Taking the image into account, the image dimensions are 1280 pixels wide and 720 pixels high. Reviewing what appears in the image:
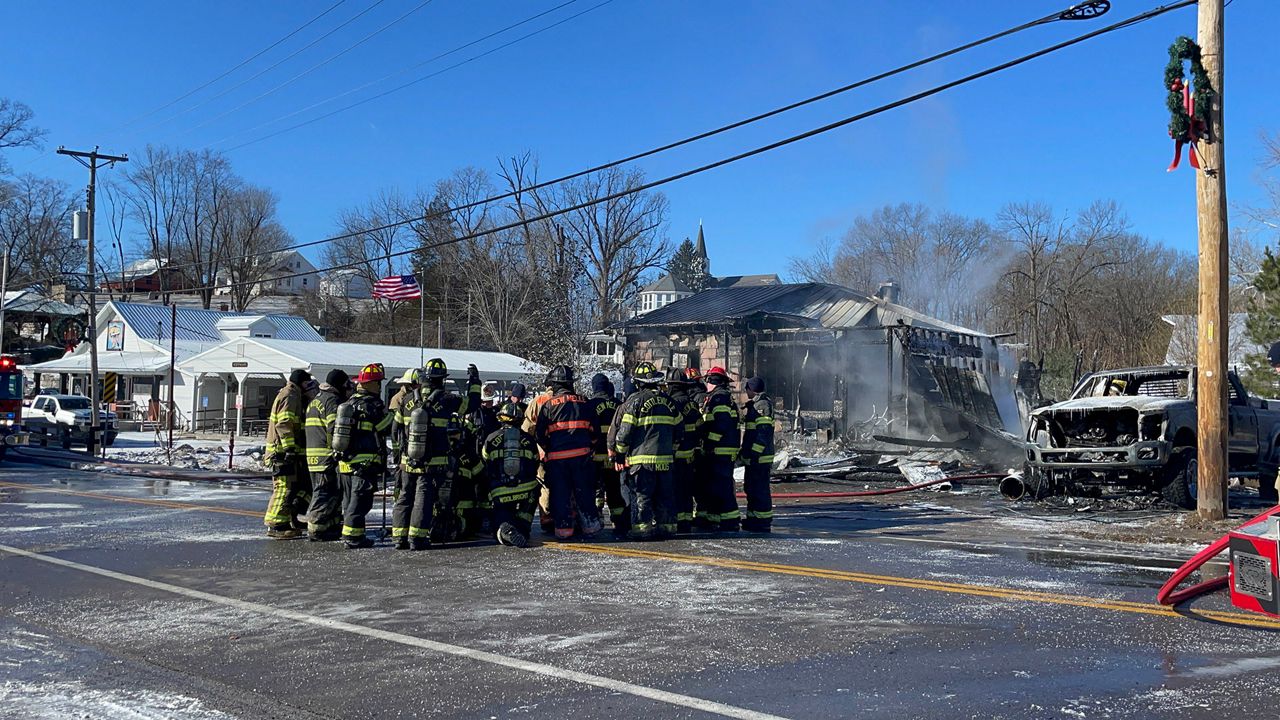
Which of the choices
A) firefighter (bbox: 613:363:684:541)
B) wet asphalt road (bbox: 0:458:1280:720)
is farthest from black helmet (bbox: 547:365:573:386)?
wet asphalt road (bbox: 0:458:1280:720)

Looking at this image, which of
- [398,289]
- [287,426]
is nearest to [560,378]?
[287,426]

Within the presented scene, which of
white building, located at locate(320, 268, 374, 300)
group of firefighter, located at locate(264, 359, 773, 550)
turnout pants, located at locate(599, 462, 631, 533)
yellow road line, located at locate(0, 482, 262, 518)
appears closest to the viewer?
group of firefighter, located at locate(264, 359, 773, 550)

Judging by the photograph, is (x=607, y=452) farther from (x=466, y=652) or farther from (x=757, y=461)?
(x=466, y=652)

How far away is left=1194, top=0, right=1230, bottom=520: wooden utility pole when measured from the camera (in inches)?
451

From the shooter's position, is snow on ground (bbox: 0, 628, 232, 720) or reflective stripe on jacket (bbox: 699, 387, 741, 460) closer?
snow on ground (bbox: 0, 628, 232, 720)

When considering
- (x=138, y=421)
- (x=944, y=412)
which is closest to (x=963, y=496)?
(x=944, y=412)

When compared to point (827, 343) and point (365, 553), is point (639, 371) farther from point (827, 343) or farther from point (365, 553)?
point (827, 343)

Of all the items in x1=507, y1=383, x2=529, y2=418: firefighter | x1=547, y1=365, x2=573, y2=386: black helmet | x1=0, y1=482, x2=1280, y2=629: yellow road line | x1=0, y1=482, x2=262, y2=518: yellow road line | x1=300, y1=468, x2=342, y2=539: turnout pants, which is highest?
x1=547, y1=365, x2=573, y2=386: black helmet

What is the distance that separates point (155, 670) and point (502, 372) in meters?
37.4

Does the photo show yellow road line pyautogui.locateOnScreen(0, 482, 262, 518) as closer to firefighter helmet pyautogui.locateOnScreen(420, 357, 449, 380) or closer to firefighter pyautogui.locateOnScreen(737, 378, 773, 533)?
firefighter helmet pyautogui.locateOnScreen(420, 357, 449, 380)

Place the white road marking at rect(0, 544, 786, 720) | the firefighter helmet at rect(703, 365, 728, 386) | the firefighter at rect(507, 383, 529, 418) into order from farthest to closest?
the firefighter helmet at rect(703, 365, 728, 386) < the firefighter at rect(507, 383, 529, 418) < the white road marking at rect(0, 544, 786, 720)

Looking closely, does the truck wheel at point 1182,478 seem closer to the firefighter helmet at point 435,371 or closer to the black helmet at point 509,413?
the black helmet at point 509,413

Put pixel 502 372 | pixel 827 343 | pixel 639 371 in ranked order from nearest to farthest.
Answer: pixel 639 371 → pixel 827 343 → pixel 502 372

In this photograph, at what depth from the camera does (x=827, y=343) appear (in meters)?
25.5
